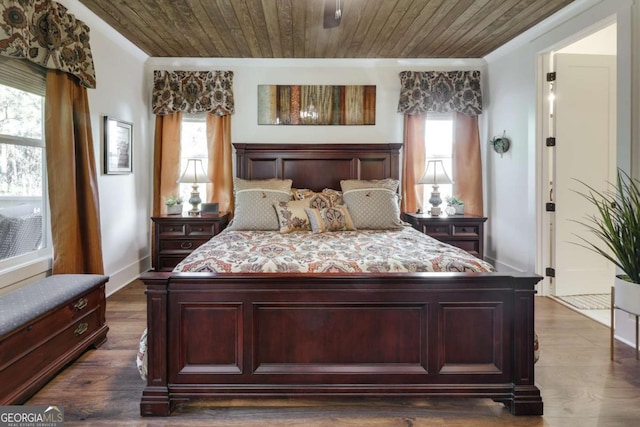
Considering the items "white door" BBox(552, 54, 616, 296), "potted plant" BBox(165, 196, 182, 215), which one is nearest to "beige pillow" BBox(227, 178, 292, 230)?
"potted plant" BBox(165, 196, 182, 215)

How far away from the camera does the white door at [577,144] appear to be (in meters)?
3.85

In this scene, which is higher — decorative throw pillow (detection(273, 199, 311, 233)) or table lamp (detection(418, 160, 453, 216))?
table lamp (detection(418, 160, 453, 216))

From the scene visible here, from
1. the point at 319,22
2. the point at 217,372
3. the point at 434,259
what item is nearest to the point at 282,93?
the point at 319,22

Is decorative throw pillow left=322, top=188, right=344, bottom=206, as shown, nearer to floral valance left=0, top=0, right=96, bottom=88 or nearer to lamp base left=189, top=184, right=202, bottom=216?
lamp base left=189, top=184, right=202, bottom=216

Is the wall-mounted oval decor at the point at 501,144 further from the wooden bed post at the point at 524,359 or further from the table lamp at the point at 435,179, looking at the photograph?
the wooden bed post at the point at 524,359

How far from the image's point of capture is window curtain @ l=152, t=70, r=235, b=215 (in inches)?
183

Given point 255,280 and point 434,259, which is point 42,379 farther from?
point 434,259

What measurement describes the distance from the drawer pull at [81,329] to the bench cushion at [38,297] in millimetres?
228

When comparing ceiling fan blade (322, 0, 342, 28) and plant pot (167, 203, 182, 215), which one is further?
plant pot (167, 203, 182, 215)

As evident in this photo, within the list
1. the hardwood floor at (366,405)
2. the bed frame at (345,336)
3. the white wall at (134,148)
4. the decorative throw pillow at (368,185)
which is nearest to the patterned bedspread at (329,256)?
the bed frame at (345,336)

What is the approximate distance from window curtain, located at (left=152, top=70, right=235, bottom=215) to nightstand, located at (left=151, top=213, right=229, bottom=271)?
0.51 metres

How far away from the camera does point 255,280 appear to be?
1971mm

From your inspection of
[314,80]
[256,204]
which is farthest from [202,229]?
[314,80]

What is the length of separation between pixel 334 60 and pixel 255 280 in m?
3.53
